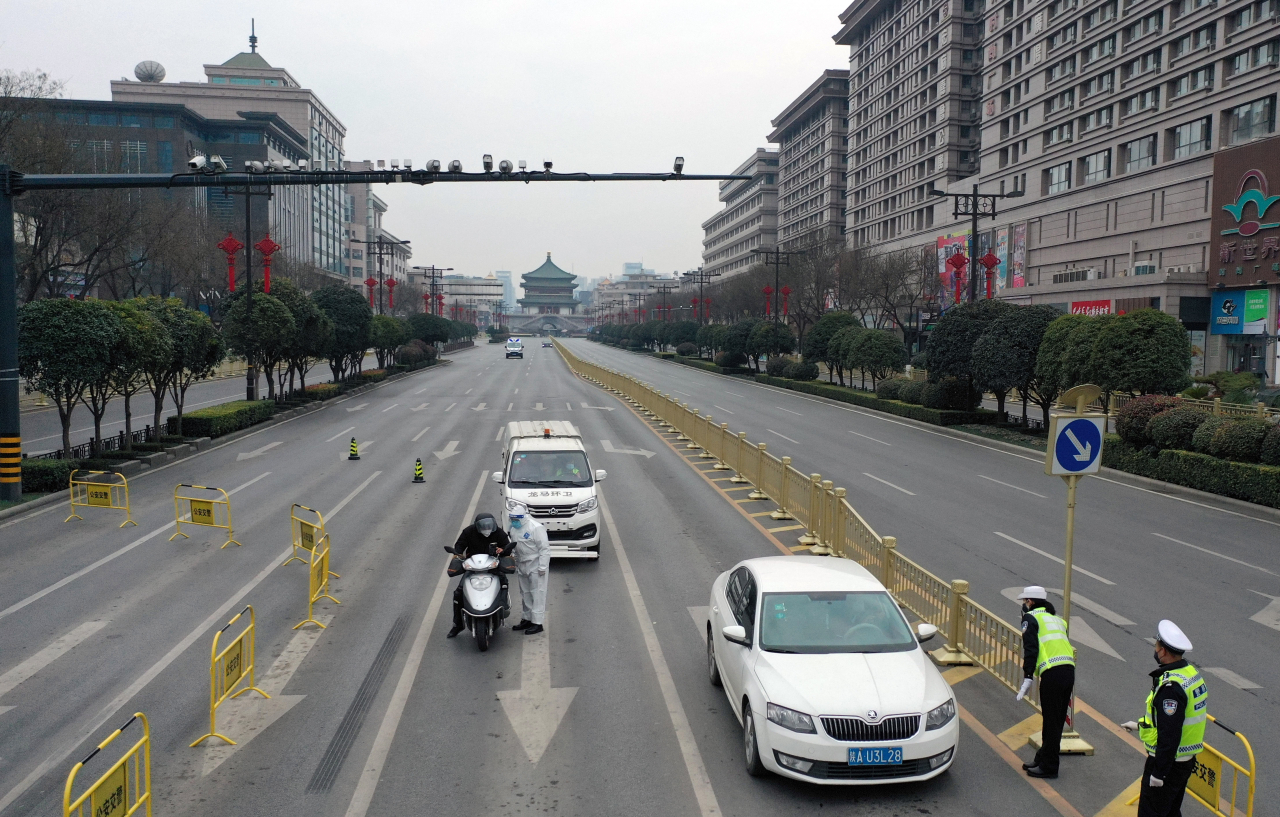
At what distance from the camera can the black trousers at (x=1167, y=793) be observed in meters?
6.01

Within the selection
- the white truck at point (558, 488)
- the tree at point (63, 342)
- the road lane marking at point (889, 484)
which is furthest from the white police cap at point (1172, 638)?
the tree at point (63, 342)

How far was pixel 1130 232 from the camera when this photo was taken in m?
54.5

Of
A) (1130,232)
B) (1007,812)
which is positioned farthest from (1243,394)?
(1007,812)

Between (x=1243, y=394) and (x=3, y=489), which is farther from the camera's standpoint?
(x=1243, y=394)

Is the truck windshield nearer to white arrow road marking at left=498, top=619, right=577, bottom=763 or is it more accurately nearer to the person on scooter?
the person on scooter

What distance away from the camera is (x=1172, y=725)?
596 cm

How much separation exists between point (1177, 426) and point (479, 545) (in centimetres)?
1961

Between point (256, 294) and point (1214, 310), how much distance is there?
47.7 m

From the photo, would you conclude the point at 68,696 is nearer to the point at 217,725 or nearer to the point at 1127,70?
the point at 217,725

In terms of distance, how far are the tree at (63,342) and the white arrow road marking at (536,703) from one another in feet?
50.6

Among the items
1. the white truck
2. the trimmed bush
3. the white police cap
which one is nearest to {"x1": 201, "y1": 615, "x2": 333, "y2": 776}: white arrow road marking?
the white truck

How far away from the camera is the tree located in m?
19.8

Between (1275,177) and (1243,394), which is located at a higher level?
(1275,177)

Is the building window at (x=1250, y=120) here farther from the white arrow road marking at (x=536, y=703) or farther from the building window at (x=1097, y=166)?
the white arrow road marking at (x=536, y=703)
